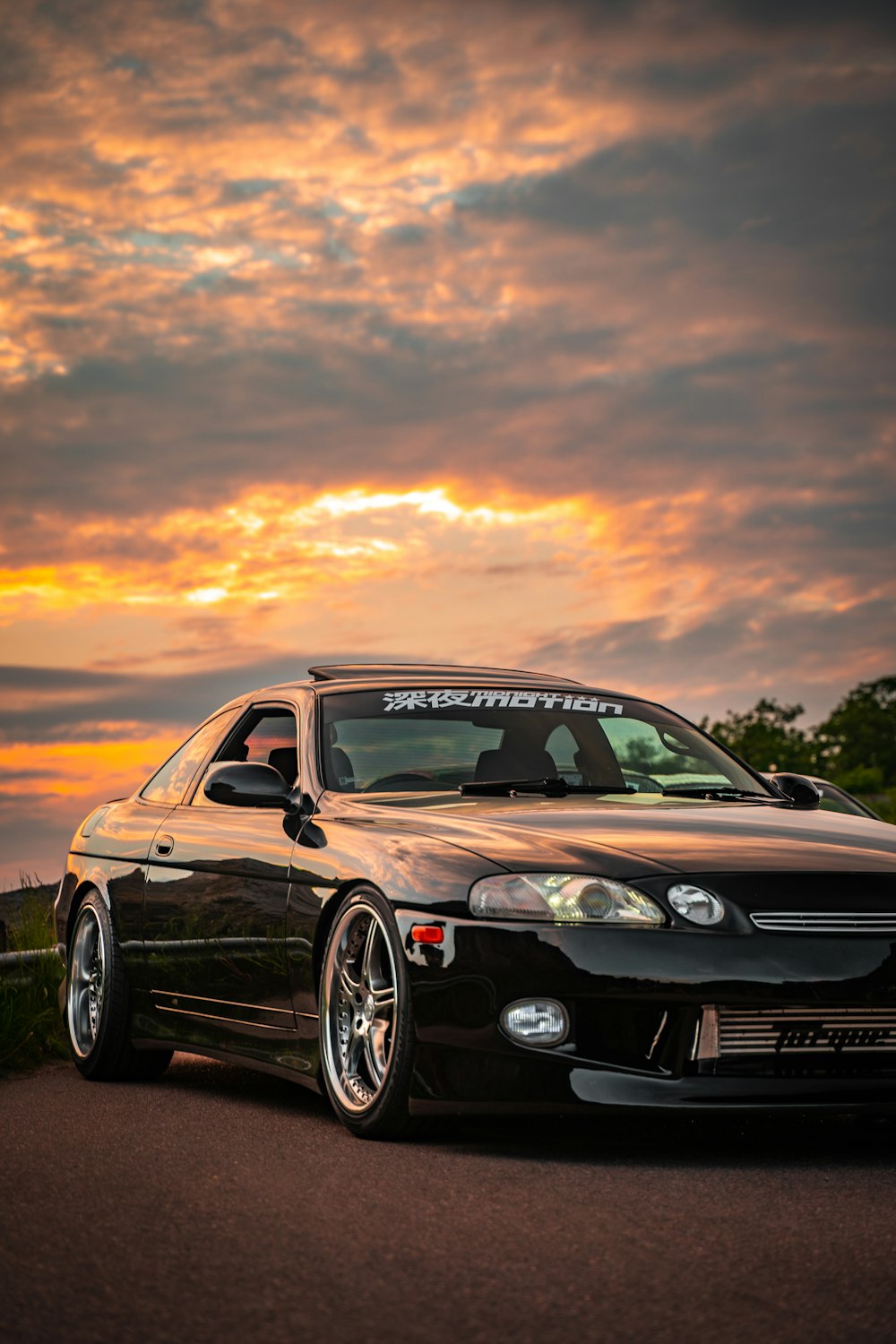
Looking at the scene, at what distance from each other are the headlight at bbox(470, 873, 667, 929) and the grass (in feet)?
12.4

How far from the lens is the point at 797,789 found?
7.53m

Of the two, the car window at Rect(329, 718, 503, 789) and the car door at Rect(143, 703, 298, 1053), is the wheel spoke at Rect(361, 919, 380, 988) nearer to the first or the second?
the car door at Rect(143, 703, 298, 1053)

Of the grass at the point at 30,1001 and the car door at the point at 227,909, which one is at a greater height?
the car door at the point at 227,909

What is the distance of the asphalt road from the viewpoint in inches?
141

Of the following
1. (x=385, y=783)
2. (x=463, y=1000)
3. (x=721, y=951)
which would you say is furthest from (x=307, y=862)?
(x=721, y=951)

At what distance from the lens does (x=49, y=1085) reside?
7.95m

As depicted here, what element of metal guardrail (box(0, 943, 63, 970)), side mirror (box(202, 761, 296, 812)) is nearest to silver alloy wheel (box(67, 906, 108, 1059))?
metal guardrail (box(0, 943, 63, 970))

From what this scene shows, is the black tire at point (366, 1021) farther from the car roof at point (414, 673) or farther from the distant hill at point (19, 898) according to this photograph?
the distant hill at point (19, 898)

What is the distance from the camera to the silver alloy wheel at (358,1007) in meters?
5.83

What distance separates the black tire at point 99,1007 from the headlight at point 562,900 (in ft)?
9.60

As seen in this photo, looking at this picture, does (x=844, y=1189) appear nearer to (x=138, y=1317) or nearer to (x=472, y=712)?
(x=138, y=1317)

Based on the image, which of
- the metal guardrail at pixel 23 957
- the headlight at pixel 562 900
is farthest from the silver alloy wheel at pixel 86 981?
the headlight at pixel 562 900

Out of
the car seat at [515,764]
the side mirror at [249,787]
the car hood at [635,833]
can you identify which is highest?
the car seat at [515,764]

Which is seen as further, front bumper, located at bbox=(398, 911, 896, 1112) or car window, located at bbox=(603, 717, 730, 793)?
car window, located at bbox=(603, 717, 730, 793)
